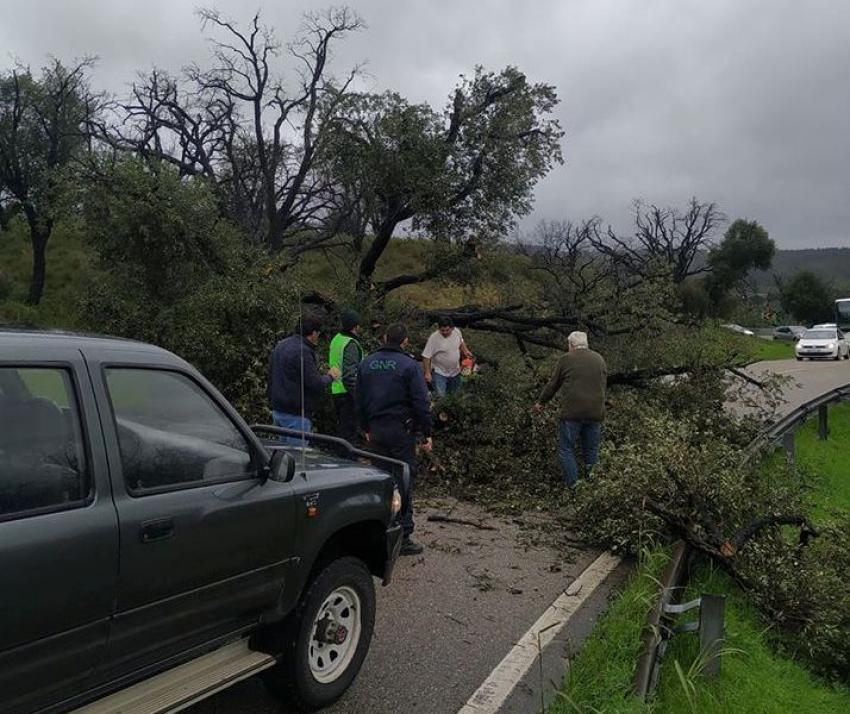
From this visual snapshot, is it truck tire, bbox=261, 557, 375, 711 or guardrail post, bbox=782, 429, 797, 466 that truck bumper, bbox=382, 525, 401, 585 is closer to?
truck tire, bbox=261, 557, 375, 711

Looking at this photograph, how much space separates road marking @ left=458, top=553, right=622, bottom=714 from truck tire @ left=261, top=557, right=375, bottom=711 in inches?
24.6

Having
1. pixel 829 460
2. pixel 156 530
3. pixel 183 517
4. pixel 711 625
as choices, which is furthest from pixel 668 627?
pixel 829 460

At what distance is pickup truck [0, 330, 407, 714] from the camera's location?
8.31ft

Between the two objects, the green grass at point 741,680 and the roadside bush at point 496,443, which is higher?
the roadside bush at point 496,443

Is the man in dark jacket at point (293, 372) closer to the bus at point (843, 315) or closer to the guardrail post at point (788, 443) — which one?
the guardrail post at point (788, 443)

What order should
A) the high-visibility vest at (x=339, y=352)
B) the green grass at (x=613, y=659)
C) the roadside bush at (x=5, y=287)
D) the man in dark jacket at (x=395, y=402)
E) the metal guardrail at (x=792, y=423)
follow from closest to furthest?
the green grass at (x=613, y=659) < the man in dark jacket at (x=395, y=402) < the high-visibility vest at (x=339, y=352) < the metal guardrail at (x=792, y=423) < the roadside bush at (x=5, y=287)

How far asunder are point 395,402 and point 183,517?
3.41 meters

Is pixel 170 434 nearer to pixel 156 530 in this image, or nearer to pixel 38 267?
pixel 156 530

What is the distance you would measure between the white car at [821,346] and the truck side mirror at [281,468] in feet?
131

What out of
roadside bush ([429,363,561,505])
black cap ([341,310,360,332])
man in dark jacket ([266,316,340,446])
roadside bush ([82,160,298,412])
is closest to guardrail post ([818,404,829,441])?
roadside bush ([429,363,561,505])

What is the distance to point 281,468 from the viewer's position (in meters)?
3.38

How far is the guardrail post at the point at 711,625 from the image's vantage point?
425 cm

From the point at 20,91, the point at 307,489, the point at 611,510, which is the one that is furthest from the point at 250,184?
the point at 307,489

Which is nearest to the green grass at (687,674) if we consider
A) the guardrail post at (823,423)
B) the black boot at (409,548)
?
the black boot at (409,548)
